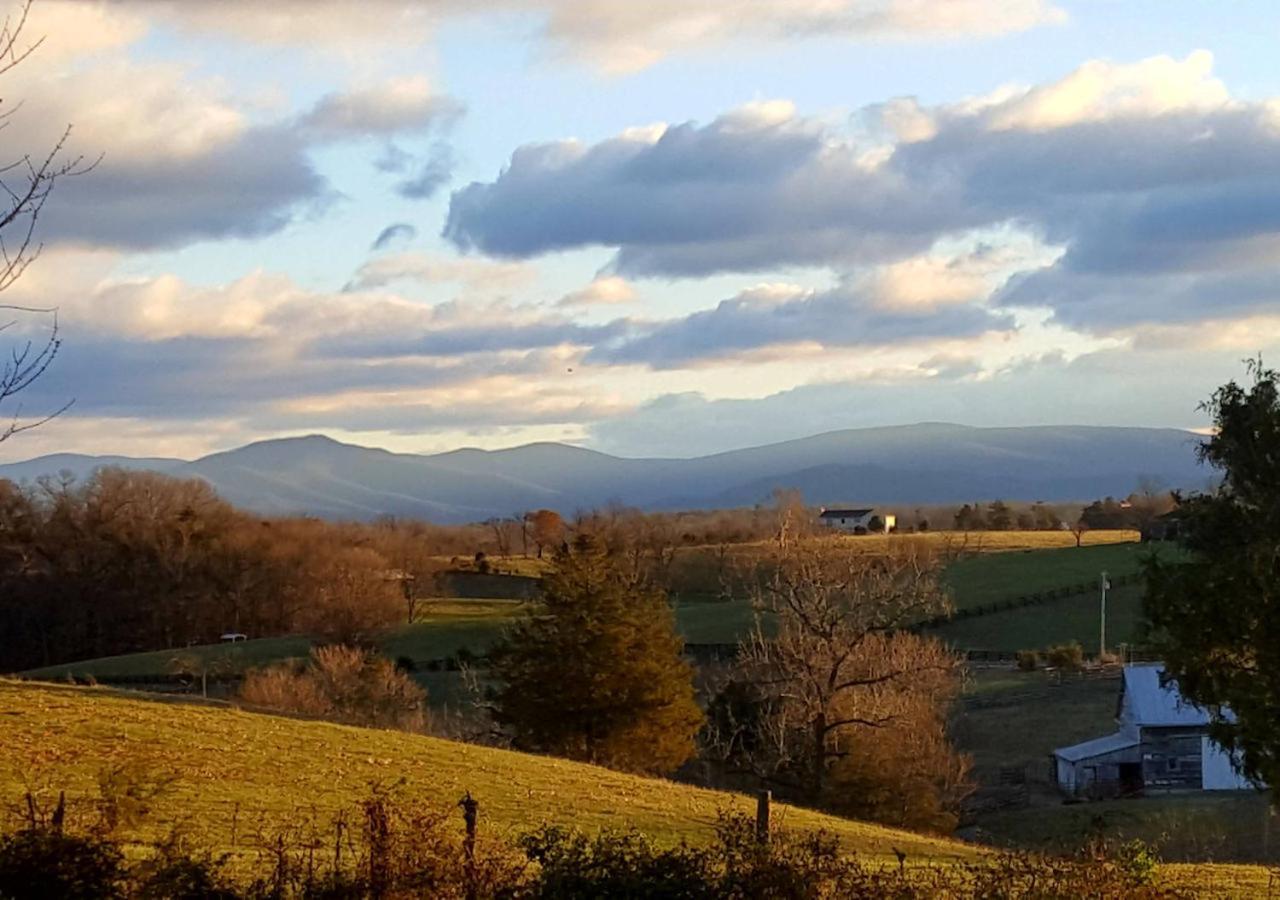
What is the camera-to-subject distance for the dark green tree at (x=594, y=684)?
147 ft

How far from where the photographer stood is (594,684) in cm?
4500

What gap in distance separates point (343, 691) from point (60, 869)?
41.1 meters

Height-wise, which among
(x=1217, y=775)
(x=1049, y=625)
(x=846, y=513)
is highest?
(x=846, y=513)

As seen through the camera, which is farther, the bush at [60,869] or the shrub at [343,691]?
the shrub at [343,691]

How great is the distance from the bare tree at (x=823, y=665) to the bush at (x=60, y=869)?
98.4ft

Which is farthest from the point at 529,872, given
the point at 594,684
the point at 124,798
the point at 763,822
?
the point at 594,684

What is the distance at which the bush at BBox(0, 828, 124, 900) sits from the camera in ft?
32.8

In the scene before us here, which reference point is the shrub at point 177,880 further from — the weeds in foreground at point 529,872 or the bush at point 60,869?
the bush at point 60,869

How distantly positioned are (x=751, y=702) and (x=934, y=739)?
682 centimetres

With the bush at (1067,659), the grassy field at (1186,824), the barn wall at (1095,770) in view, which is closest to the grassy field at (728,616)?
the bush at (1067,659)

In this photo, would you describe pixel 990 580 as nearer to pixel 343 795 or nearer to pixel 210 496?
pixel 210 496

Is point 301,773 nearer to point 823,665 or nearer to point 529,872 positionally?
point 529,872

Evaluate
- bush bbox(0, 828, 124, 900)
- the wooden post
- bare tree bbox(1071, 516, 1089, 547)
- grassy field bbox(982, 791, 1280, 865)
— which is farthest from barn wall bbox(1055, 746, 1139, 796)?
bare tree bbox(1071, 516, 1089, 547)

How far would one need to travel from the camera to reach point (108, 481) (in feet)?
313
